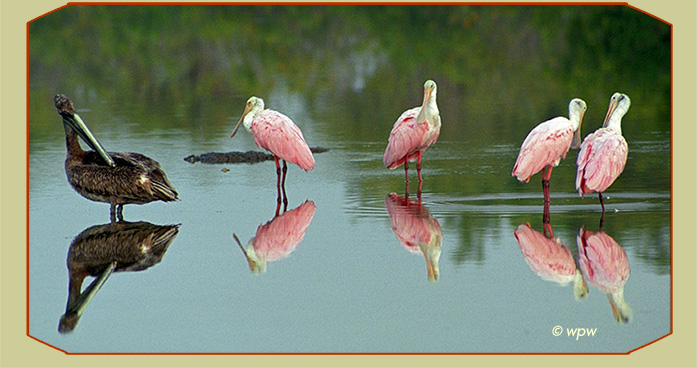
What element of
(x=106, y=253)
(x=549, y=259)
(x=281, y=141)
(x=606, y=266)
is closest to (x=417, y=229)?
(x=549, y=259)

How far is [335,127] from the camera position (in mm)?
17719

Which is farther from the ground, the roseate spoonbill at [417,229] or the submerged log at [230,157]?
the submerged log at [230,157]

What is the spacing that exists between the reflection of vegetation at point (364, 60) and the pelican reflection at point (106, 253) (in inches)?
274

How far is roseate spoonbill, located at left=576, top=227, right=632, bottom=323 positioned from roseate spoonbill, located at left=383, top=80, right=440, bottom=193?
3.40 meters

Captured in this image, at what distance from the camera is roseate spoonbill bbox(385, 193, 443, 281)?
873cm

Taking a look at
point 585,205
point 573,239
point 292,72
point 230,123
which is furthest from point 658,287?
point 292,72

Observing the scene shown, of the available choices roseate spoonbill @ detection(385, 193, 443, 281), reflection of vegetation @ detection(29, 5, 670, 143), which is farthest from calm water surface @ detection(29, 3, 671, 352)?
reflection of vegetation @ detection(29, 5, 670, 143)

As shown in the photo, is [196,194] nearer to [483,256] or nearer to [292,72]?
[483,256]

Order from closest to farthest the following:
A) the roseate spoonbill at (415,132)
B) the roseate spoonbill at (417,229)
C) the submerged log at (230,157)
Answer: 1. the roseate spoonbill at (417,229)
2. the roseate spoonbill at (415,132)
3. the submerged log at (230,157)

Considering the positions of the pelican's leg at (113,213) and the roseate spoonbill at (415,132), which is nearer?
the pelican's leg at (113,213)

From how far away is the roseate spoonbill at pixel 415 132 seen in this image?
1256cm

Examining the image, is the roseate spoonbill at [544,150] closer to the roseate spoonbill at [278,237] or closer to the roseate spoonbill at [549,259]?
the roseate spoonbill at [549,259]

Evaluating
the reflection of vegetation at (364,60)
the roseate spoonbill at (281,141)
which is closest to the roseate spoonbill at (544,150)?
the roseate spoonbill at (281,141)

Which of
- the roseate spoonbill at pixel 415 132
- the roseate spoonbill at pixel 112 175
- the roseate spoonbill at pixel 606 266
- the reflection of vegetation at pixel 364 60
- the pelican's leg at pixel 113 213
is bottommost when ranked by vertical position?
the roseate spoonbill at pixel 606 266
